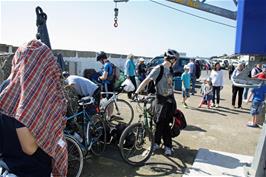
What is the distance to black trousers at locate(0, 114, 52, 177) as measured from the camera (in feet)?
5.50

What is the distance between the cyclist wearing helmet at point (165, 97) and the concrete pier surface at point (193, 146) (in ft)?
1.35

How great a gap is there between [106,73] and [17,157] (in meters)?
6.05

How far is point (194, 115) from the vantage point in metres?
9.19

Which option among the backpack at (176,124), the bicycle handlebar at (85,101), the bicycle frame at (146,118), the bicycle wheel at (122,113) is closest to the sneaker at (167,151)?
the backpack at (176,124)

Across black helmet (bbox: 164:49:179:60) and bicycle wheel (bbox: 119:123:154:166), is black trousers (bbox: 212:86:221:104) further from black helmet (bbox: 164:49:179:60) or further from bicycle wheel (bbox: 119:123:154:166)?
bicycle wheel (bbox: 119:123:154:166)

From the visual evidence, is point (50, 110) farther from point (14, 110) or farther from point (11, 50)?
point (11, 50)

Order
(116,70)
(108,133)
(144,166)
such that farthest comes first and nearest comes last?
(116,70)
(108,133)
(144,166)

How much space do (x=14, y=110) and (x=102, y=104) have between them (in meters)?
4.85

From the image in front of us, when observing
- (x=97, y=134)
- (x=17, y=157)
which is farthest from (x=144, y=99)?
(x=17, y=157)

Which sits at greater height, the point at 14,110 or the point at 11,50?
the point at 11,50

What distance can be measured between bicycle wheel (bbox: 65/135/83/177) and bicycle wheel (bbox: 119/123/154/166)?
890mm

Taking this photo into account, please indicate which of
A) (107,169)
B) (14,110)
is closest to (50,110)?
(14,110)

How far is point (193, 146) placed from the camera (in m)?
5.92

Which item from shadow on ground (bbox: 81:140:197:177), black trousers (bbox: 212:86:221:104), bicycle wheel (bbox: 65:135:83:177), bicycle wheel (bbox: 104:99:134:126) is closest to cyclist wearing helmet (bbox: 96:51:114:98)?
bicycle wheel (bbox: 104:99:134:126)
